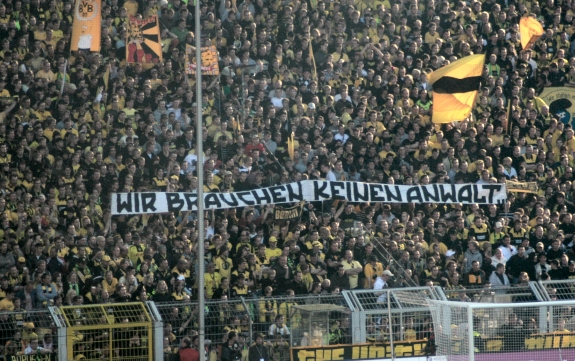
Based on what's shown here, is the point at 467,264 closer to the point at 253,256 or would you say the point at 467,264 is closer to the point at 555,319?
the point at 253,256

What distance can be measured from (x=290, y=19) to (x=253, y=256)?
7.12m

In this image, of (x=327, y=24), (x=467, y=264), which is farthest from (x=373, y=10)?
(x=467, y=264)

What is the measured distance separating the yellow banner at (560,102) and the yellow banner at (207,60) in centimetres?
751

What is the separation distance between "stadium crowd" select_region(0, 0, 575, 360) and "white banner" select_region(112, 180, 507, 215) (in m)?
0.24

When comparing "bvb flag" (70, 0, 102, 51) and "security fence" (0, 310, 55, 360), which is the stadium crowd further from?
"bvb flag" (70, 0, 102, 51)

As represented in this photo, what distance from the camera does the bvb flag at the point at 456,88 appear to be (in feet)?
73.3

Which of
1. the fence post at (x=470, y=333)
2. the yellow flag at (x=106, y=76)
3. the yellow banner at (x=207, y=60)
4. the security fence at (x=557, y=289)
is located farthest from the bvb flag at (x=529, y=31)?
the fence post at (x=470, y=333)

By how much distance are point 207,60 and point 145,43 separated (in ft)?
4.35

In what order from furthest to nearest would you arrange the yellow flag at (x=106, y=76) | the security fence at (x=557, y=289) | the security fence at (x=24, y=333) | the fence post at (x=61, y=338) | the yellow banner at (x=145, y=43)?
the yellow banner at (x=145, y=43), the yellow flag at (x=106, y=76), the security fence at (x=557, y=289), the fence post at (x=61, y=338), the security fence at (x=24, y=333)

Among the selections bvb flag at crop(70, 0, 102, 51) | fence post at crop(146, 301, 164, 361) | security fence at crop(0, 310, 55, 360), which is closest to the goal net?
fence post at crop(146, 301, 164, 361)

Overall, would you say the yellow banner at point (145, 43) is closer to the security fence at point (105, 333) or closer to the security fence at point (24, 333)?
the security fence at point (105, 333)

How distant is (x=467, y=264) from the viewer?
64.6 ft

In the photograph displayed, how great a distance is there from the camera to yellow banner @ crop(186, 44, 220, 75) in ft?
71.1

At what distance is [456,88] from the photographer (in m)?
22.6
